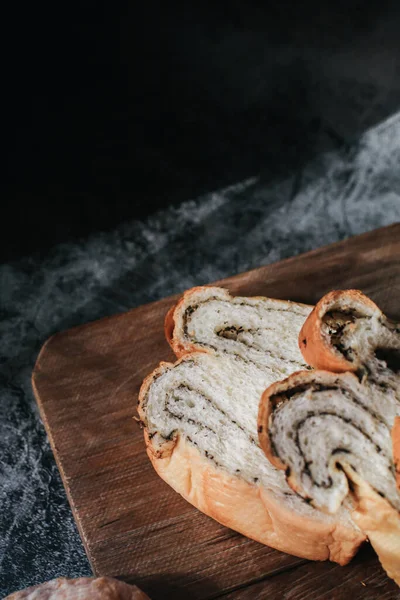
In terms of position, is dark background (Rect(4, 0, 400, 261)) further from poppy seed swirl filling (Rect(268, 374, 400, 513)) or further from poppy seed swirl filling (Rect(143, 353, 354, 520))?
poppy seed swirl filling (Rect(268, 374, 400, 513))

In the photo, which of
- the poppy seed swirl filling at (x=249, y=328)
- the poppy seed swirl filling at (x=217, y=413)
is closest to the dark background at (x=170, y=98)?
the poppy seed swirl filling at (x=249, y=328)

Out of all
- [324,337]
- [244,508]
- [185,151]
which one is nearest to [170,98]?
[185,151]

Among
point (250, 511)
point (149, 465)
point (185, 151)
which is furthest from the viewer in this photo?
point (185, 151)

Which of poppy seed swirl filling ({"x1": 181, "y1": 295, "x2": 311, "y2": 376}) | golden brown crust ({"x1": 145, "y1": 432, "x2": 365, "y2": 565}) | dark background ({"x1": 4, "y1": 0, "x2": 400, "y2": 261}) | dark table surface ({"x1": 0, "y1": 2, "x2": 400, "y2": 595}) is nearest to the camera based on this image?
golden brown crust ({"x1": 145, "y1": 432, "x2": 365, "y2": 565})

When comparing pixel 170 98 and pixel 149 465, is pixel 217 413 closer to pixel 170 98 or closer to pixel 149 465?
pixel 149 465

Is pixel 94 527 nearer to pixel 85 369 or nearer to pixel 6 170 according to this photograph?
pixel 85 369

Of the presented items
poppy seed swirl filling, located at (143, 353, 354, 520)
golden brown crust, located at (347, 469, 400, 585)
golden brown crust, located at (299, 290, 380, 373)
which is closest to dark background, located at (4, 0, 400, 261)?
poppy seed swirl filling, located at (143, 353, 354, 520)
